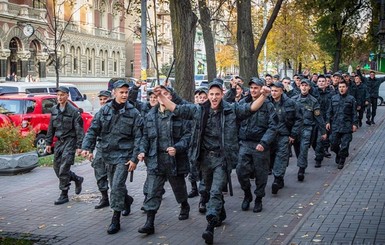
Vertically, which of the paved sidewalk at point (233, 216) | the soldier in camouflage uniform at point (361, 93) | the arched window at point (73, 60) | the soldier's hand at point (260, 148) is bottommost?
the paved sidewalk at point (233, 216)

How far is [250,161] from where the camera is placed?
909 cm

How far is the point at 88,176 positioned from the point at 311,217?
561cm

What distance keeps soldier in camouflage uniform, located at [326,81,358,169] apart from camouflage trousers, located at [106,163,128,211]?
19.3ft

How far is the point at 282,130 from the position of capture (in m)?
10.5

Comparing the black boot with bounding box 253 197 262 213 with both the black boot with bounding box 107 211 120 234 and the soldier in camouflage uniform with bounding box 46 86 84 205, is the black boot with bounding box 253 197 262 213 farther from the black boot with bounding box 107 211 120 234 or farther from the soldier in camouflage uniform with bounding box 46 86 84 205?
the soldier in camouflage uniform with bounding box 46 86 84 205

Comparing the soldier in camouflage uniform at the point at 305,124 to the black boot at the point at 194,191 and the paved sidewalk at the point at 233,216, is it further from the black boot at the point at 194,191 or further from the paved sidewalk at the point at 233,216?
the black boot at the point at 194,191

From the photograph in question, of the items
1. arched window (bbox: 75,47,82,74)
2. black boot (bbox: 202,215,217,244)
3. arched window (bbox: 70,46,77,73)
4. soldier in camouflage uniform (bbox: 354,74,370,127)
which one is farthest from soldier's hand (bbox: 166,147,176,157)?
arched window (bbox: 75,47,82,74)

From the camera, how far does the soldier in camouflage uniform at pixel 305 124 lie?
11602mm

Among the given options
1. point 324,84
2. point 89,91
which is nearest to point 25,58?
point 89,91

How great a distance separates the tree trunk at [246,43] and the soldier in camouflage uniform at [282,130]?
9101 mm

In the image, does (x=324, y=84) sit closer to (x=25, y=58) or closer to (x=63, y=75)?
(x=25, y=58)

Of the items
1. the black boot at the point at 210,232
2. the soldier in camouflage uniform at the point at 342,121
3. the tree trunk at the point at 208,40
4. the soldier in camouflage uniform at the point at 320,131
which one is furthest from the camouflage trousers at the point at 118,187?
the tree trunk at the point at 208,40

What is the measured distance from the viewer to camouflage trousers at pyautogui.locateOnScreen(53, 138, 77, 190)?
9.57 metres

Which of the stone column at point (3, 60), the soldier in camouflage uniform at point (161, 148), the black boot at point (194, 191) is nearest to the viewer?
the soldier in camouflage uniform at point (161, 148)
